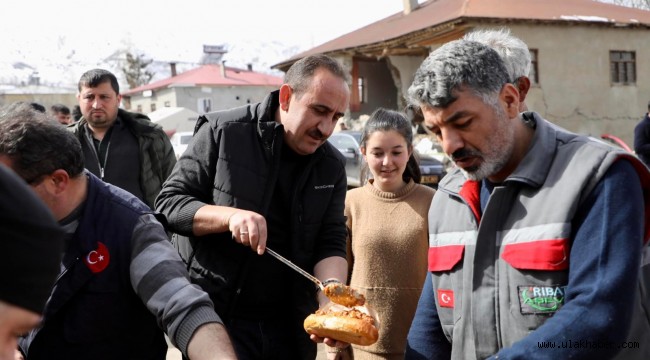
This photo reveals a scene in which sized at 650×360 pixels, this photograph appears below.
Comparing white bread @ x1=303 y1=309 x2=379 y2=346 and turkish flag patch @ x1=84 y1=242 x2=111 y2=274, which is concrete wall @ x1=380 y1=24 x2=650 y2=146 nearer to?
white bread @ x1=303 y1=309 x2=379 y2=346

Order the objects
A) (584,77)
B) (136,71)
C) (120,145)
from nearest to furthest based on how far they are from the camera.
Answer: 1. (120,145)
2. (584,77)
3. (136,71)

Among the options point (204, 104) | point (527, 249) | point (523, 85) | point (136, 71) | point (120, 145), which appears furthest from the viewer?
point (136, 71)

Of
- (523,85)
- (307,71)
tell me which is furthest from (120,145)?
(523,85)

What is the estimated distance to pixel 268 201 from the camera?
3270 millimetres

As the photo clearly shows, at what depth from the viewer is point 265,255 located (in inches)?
129

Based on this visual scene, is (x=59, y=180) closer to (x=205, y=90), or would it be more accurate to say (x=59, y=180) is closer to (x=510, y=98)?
(x=510, y=98)

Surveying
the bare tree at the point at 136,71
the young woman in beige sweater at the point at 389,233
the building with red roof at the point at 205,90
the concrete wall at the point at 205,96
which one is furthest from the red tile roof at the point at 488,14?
the bare tree at the point at 136,71

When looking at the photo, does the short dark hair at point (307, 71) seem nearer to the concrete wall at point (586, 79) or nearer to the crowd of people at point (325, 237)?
the crowd of people at point (325, 237)

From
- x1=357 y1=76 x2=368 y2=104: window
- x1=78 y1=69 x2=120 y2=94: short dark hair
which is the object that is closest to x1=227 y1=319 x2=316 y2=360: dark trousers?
x1=78 y1=69 x2=120 y2=94: short dark hair

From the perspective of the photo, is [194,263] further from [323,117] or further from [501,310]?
[501,310]

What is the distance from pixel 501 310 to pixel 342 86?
1.47 metres

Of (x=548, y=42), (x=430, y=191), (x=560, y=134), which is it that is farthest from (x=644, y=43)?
(x=560, y=134)

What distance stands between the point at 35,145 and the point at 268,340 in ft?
4.73

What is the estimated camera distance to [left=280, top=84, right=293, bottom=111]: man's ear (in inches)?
131
